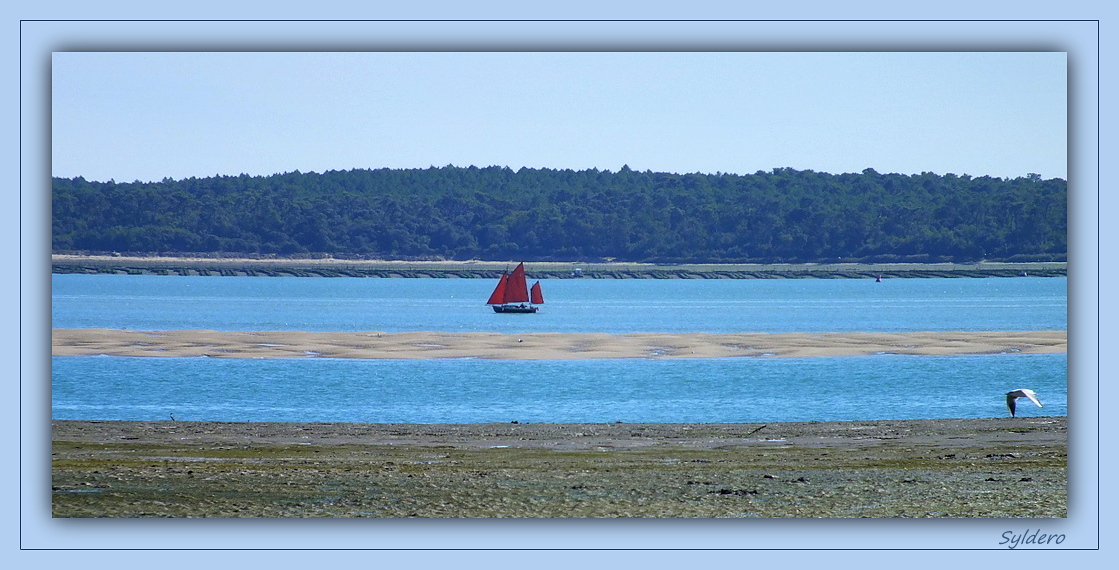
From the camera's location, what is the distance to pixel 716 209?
1769cm

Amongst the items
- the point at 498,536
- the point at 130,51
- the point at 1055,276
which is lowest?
the point at 498,536

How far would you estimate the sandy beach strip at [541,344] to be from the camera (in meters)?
32.2

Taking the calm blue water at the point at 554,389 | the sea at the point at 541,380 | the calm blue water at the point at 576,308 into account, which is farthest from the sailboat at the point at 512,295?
the calm blue water at the point at 554,389

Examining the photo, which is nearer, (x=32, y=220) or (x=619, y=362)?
(x=32, y=220)

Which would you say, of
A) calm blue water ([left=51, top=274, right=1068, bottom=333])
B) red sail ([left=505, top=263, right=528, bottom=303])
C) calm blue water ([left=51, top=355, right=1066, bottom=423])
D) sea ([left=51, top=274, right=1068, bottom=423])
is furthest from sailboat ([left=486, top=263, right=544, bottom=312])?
calm blue water ([left=51, top=355, right=1066, bottom=423])

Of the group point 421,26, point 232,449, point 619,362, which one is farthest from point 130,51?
point 619,362

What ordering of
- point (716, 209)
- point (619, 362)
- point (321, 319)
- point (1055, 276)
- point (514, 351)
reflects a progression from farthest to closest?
point (321, 319) → point (514, 351) → point (619, 362) → point (716, 209) → point (1055, 276)

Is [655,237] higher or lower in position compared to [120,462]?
higher

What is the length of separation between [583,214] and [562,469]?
7.16 metres

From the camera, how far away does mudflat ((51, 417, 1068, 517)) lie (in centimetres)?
1227

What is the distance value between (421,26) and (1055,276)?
7420mm

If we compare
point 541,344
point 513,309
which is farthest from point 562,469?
point 513,309

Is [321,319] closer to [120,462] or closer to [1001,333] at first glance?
[1001,333]

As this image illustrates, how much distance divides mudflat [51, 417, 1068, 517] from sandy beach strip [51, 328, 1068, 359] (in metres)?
12.8
